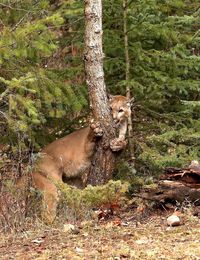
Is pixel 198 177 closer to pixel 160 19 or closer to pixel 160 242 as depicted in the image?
pixel 160 242

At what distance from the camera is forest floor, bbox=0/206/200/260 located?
534 cm

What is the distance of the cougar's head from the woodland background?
612 mm

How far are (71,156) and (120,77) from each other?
1962 mm

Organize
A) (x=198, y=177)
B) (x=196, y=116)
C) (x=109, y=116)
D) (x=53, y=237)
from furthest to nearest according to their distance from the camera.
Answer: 1. (x=196, y=116)
2. (x=109, y=116)
3. (x=198, y=177)
4. (x=53, y=237)

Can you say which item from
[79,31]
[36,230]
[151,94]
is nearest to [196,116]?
A: [151,94]

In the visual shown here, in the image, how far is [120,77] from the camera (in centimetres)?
1092

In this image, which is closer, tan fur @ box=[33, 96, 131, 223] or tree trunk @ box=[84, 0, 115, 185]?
tree trunk @ box=[84, 0, 115, 185]

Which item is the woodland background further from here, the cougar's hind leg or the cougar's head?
the cougar's head

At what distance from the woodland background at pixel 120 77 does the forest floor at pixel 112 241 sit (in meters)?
2.43

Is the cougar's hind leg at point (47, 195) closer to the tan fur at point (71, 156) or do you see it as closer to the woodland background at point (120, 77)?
the tan fur at point (71, 156)

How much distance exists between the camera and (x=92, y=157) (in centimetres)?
980

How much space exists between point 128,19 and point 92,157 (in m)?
2.68

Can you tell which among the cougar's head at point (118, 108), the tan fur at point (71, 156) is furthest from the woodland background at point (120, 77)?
the cougar's head at point (118, 108)

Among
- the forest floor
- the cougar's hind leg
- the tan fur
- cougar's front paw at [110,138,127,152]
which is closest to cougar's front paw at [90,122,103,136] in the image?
the tan fur
